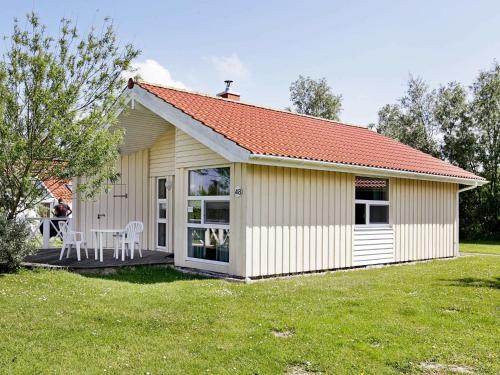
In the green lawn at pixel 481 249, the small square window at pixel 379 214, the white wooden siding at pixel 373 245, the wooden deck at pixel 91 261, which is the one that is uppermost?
the small square window at pixel 379 214

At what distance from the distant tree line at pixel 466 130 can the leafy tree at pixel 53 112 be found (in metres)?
24.7

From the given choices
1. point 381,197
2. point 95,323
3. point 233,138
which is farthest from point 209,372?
point 381,197

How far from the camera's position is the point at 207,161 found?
11.1 metres

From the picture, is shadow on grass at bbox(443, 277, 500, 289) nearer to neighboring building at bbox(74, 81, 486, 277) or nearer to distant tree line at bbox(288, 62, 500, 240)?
neighboring building at bbox(74, 81, 486, 277)

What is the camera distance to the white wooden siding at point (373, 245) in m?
12.5

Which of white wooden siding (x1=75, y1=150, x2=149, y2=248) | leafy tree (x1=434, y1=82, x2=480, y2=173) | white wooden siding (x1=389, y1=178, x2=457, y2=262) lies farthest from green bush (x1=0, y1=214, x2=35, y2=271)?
leafy tree (x1=434, y1=82, x2=480, y2=173)

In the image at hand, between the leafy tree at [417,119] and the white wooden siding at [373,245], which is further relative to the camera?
→ the leafy tree at [417,119]

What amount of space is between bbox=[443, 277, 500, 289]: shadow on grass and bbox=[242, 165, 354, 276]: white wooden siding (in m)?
2.68

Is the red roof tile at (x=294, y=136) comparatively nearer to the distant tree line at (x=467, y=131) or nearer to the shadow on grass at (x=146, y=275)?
the shadow on grass at (x=146, y=275)

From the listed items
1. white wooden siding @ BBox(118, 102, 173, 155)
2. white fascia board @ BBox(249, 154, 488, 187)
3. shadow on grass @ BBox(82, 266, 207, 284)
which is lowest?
shadow on grass @ BBox(82, 266, 207, 284)

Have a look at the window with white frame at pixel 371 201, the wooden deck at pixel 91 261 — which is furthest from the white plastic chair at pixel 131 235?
the window with white frame at pixel 371 201

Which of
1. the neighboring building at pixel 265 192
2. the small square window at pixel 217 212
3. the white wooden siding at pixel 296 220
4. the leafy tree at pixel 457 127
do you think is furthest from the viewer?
the leafy tree at pixel 457 127

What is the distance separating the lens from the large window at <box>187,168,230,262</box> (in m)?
10.8

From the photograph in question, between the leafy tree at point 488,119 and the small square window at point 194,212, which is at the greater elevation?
the leafy tree at point 488,119
